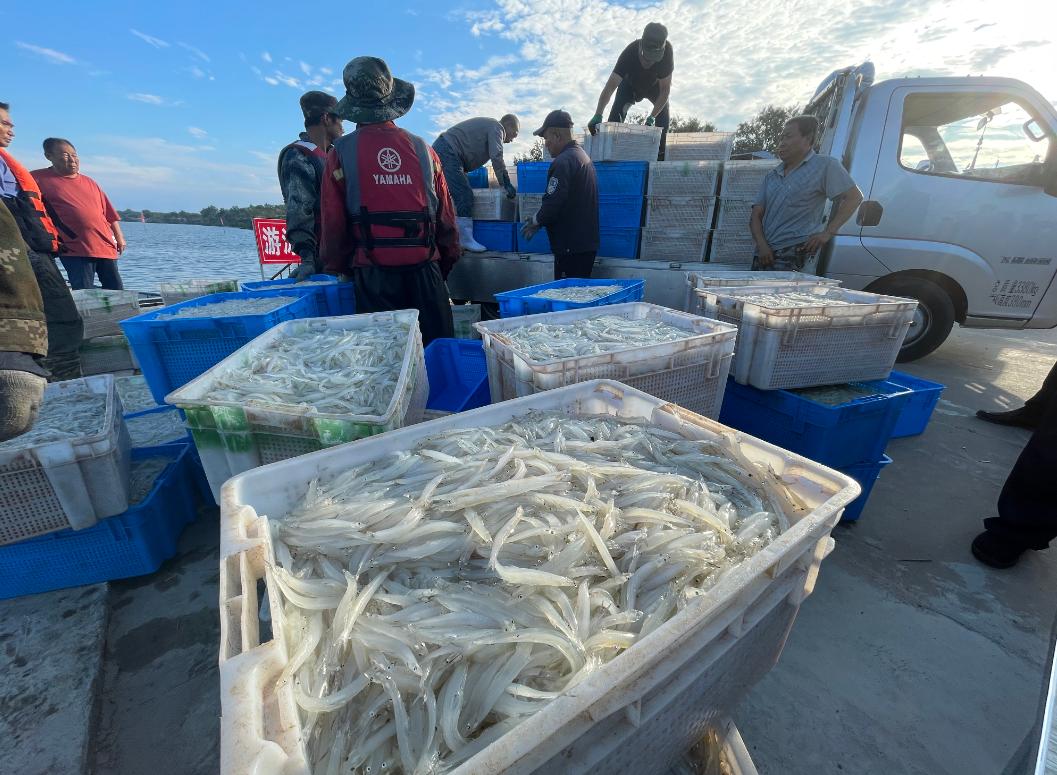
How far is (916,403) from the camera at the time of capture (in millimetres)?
3934

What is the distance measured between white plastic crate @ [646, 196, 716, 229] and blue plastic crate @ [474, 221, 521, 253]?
7.30 ft

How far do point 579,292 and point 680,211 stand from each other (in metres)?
2.64

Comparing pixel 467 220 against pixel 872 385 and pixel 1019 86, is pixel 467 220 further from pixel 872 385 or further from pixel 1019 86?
pixel 1019 86

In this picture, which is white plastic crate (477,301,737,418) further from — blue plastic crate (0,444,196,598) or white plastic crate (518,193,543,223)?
white plastic crate (518,193,543,223)

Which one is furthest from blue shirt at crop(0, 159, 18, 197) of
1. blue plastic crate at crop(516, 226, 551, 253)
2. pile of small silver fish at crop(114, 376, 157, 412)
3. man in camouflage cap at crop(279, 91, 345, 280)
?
blue plastic crate at crop(516, 226, 551, 253)

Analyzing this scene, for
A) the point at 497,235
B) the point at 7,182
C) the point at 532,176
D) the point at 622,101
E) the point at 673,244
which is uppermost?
the point at 622,101

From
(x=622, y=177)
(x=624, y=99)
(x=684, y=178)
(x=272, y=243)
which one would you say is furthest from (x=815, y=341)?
(x=272, y=243)

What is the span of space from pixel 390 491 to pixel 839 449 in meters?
3.02

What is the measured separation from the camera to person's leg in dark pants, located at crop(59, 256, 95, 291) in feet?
21.8

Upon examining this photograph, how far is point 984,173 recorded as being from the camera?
5035 millimetres

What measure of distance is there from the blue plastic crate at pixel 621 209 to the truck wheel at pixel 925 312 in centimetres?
326

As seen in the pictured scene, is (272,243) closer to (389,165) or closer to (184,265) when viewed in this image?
(389,165)

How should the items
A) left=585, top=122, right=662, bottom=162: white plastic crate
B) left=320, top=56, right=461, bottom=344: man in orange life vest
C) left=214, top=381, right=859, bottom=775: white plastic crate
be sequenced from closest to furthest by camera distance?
left=214, top=381, right=859, bottom=775: white plastic crate
left=320, top=56, right=461, bottom=344: man in orange life vest
left=585, top=122, right=662, bottom=162: white plastic crate

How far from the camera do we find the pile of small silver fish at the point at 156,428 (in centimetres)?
340
